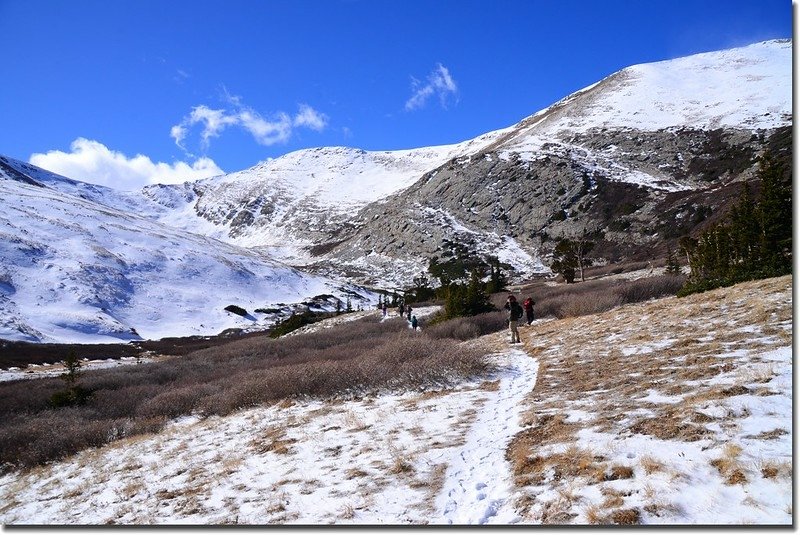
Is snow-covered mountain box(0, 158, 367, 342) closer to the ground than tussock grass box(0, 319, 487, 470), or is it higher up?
higher up

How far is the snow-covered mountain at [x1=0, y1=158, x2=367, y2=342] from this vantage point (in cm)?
6488

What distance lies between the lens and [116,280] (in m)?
80.1

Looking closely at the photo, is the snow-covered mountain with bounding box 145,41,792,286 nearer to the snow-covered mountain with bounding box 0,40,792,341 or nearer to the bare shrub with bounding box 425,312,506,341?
the snow-covered mountain with bounding box 0,40,792,341

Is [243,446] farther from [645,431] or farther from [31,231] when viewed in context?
[31,231]

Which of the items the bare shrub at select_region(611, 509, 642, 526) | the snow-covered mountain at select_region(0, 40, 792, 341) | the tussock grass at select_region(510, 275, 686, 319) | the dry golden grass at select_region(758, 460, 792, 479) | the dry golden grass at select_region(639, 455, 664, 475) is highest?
the snow-covered mountain at select_region(0, 40, 792, 341)

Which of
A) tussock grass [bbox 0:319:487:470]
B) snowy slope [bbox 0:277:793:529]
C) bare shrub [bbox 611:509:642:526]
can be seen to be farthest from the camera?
tussock grass [bbox 0:319:487:470]

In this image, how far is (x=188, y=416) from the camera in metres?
15.2

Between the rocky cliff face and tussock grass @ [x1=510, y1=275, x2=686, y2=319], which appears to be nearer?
tussock grass @ [x1=510, y1=275, x2=686, y2=319]

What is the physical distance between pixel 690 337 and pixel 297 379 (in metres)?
11.5

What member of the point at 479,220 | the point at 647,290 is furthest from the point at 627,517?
the point at 479,220

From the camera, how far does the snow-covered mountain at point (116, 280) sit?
64.9m

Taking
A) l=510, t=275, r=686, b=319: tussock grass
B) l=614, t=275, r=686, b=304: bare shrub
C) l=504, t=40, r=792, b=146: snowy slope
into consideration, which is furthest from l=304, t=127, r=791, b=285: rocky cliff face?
l=510, t=275, r=686, b=319: tussock grass

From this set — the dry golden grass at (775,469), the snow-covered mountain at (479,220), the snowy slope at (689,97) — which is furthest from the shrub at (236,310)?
the snowy slope at (689,97)

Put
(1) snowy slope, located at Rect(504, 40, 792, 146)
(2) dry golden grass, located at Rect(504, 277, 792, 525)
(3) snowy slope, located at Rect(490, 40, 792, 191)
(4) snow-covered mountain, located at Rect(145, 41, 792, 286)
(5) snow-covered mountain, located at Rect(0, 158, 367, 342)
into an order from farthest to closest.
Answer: (1) snowy slope, located at Rect(504, 40, 792, 146)
(3) snowy slope, located at Rect(490, 40, 792, 191)
(4) snow-covered mountain, located at Rect(145, 41, 792, 286)
(5) snow-covered mountain, located at Rect(0, 158, 367, 342)
(2) dry golden grass, located at Rect(504, 277, 792, 525)
